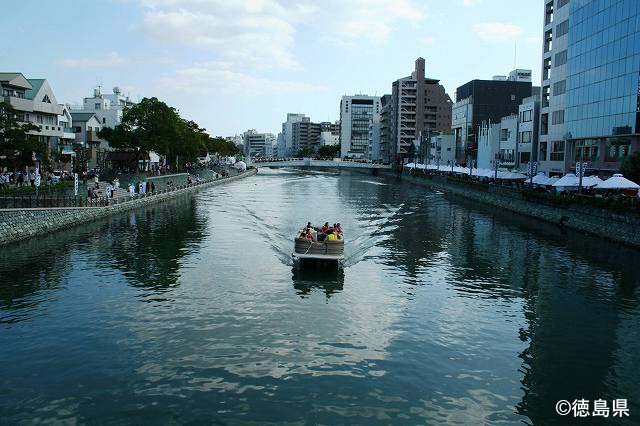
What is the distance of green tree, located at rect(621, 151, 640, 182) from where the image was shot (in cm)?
5462

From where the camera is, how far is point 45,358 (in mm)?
20844

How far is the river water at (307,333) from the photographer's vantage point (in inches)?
700

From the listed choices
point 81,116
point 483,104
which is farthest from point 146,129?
point 483,104

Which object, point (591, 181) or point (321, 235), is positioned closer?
point (321, 235)

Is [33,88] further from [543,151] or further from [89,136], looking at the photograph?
[543,151]

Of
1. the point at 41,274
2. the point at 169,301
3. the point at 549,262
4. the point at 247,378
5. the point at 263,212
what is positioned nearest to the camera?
the point at 247,378

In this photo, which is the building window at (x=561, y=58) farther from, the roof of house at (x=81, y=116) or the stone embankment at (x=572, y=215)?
the roof of house at (x=81, y=116)

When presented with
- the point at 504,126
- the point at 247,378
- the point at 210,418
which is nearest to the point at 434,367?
the point at 247,378

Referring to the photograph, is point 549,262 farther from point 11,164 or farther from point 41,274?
point 11,164

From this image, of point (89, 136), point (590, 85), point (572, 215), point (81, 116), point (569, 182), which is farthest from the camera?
point (81, 116)

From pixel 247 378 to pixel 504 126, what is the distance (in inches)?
4217

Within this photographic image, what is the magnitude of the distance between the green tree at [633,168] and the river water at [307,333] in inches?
456

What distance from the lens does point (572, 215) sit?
59.0 metres

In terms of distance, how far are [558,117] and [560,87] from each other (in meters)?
4.78
